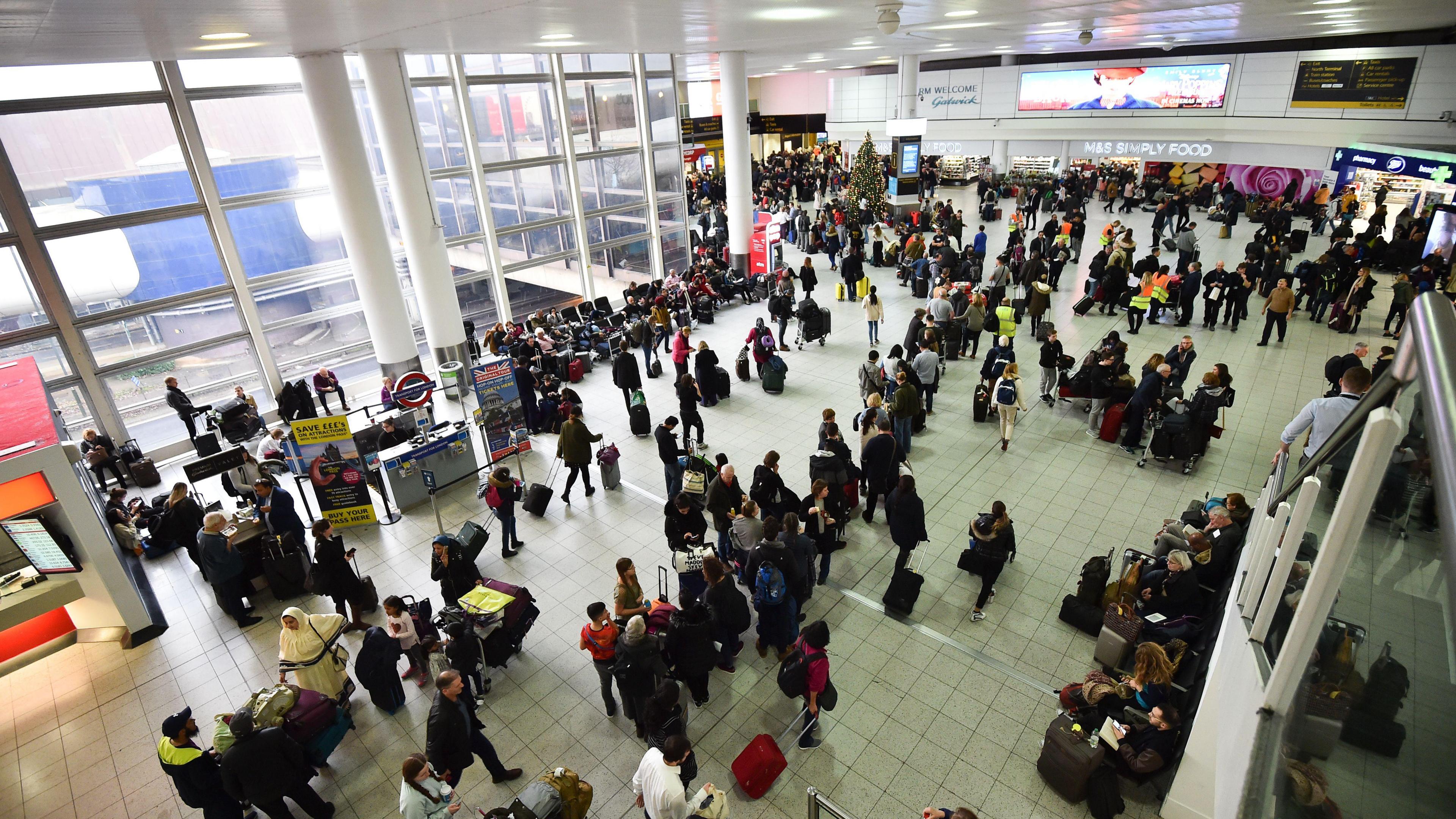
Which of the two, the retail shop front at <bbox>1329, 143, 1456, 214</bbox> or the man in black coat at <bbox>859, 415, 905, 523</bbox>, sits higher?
the retail shop front at <bbox>1329, 143, 1456, 214</bbox>

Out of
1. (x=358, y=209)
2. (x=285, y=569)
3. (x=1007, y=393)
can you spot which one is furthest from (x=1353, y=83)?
(x=285, y=569)

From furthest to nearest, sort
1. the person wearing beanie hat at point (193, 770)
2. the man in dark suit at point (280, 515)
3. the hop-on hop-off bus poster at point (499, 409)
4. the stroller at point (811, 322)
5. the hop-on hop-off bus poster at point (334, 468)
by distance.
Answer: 1. the stroller at point (811, 322)
2. the hop-on hop-off bus poster at point (499, 409)
3. the hop-on hop-off bus poster at point (334, 468)
4. the man in dark suit at point (280, 515)
5. the person wearing beanie hat at point (193, 770)

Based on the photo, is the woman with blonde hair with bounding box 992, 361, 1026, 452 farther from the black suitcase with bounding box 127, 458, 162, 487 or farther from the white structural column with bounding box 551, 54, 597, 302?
the black suitcase with bounding box 127, 458, 162, 487

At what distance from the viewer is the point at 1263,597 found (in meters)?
3.04

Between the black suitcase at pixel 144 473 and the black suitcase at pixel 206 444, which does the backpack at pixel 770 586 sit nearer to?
the black suitcase at pixel 206 444

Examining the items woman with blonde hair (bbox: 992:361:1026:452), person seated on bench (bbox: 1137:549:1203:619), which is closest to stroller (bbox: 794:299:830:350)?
woman with blonde hair (bbox: 992:361:1026:452)

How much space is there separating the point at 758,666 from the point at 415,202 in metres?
10.3

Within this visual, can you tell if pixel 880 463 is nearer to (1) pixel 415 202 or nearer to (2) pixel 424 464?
(2) pixel 424 464

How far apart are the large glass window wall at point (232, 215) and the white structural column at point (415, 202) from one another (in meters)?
0.53

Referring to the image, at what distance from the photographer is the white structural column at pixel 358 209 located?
1109cm

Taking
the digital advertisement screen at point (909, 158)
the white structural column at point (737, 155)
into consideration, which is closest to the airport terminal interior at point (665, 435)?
the white structural column at point (737, 155)

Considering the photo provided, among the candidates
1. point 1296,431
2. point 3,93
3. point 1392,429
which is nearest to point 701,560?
point 1392,429

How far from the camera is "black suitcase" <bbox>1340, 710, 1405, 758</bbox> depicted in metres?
1.23

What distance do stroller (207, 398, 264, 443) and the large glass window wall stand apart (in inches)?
45.1
